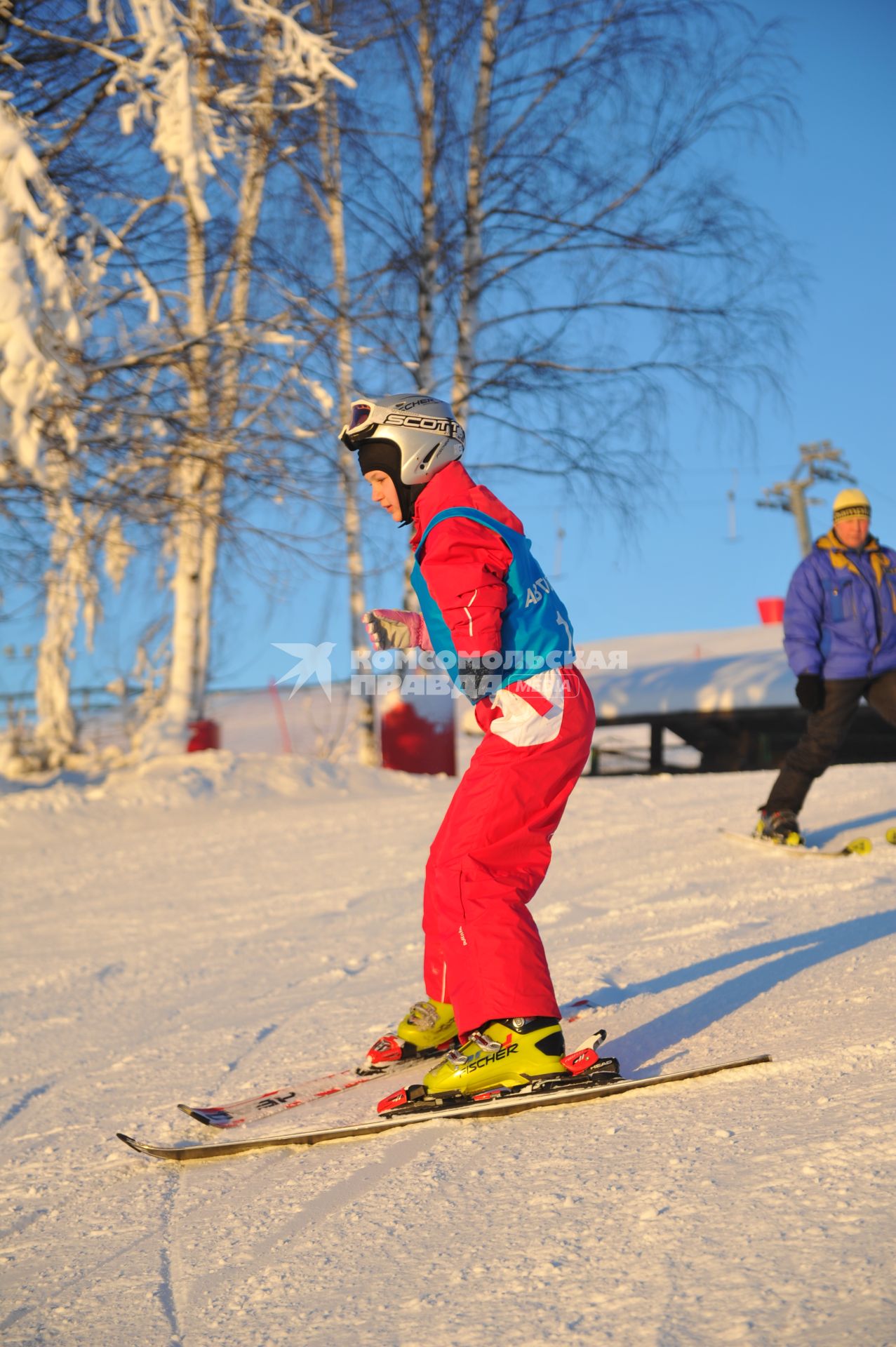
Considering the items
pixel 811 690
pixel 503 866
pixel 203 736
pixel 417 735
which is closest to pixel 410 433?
pixel 503 866

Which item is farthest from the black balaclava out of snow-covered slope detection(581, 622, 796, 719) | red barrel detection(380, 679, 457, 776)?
snow-covered slope detection(581, 622, 796, 719)

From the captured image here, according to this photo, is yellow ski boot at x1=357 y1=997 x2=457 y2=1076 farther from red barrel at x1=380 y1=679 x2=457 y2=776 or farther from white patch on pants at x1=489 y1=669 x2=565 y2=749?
red barrel at x1=380 y1=679 x2=457 y2=776

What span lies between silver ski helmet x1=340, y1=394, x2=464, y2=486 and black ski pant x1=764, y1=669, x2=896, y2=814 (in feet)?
11.9

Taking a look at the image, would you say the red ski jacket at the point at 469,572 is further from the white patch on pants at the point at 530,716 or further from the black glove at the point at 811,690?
the black glove at the point at 811,690

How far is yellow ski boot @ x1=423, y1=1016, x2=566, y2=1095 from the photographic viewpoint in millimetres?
2918

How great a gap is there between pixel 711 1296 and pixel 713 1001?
1887 mm

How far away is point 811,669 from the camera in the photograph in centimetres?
618

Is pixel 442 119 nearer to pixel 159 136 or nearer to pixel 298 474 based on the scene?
pixel 298 474

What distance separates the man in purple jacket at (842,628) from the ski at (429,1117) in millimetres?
3569

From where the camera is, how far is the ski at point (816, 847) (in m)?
6.05

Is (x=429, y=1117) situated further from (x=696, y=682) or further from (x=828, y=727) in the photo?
(x=696, y=682)

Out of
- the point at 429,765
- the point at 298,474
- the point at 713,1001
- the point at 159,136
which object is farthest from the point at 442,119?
the point at 713,1001

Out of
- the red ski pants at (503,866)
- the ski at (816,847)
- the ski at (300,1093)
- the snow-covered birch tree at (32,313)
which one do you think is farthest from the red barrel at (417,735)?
the red ski pants at (503,866)

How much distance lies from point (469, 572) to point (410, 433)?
511 mm
